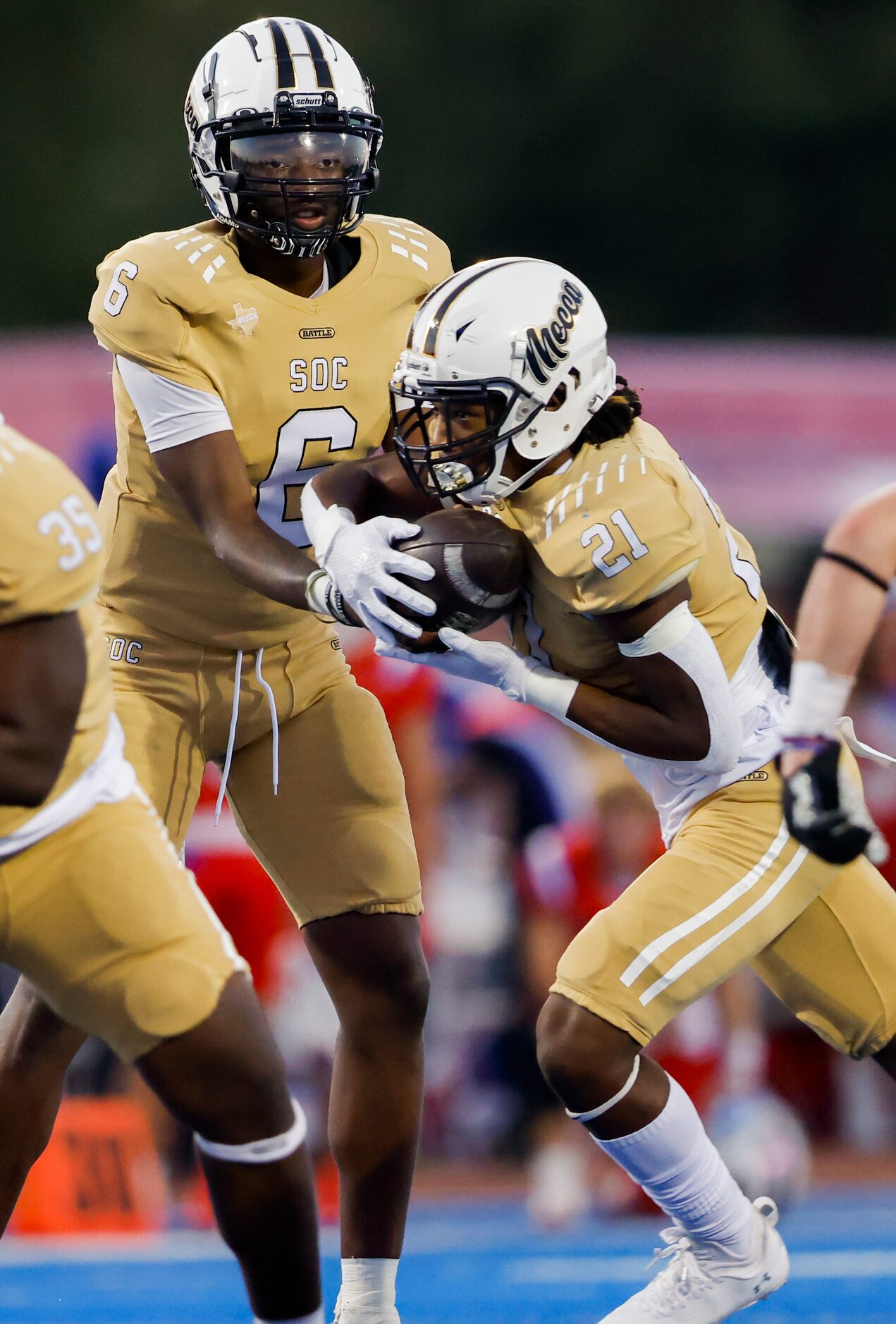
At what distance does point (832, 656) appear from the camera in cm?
317

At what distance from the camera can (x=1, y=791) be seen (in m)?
2.93

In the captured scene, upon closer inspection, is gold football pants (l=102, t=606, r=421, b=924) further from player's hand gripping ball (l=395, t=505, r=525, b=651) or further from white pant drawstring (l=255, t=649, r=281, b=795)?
player's hand gripping ball (l=395, t=505, r=525, b=651)

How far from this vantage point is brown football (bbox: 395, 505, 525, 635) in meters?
3.44

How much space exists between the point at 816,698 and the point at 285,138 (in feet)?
4.70

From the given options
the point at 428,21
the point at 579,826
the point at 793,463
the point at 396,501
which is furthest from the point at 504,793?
the point at 428,21

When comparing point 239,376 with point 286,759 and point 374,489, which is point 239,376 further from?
point 286,759

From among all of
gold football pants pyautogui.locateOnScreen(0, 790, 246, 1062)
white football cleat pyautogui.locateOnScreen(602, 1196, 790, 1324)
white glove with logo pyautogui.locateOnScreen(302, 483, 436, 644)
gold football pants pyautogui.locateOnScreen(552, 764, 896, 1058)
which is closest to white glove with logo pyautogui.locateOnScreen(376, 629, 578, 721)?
white glove with logo pyautogui.locateOnScreen(302, 483, 436, 644)

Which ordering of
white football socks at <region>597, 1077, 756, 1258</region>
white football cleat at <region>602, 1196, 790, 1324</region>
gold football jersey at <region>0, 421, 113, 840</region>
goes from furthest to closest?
white football cleat at <region>602, 1196, 790, 1324</region> → white football socks at <region>597, 1077, 756, 1258</region> → gold football jersey at <region>0, 421, 113, 840</region>

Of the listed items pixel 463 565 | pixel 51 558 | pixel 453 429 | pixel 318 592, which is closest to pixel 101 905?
pixel 51 558

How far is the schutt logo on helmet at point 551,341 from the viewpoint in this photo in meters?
3.52

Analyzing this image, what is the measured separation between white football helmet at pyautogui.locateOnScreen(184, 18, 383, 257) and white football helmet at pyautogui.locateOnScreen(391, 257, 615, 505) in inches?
11.1

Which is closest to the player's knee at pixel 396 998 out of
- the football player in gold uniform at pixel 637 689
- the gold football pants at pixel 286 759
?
the gold football pants at pixel 286 759

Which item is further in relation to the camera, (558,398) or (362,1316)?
(362,1316)

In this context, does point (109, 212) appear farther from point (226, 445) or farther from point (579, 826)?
point (226, 445)
